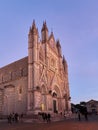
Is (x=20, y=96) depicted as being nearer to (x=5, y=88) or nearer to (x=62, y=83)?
(x=5, y=88)

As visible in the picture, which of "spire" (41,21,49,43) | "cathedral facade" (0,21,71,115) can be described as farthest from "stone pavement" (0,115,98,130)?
"spire" (41,21,49,43)

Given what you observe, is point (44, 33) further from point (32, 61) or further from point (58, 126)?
point (58, 126)

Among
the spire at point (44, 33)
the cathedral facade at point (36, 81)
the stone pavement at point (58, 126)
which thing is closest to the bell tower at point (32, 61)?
the cathedral facade at point (36, 81)

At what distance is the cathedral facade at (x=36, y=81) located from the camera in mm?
31753

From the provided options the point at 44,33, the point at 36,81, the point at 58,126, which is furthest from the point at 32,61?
the point at 58,126

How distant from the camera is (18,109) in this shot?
33.5 m

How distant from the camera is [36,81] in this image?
3161 centimetres

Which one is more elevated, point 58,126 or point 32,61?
point 32,61

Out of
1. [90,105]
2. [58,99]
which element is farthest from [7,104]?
[90,105]

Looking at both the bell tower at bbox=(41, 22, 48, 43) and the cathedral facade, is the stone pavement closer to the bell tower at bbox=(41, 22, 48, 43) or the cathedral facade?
the cathedral facade

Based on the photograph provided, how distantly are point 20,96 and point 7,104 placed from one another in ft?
14.1

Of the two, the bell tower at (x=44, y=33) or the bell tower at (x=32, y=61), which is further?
the bell tower at (x=44, y=33)

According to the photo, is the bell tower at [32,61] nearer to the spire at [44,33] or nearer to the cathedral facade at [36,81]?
the cathedral facade at [36,81]

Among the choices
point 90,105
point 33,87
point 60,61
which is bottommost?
point 90,105
